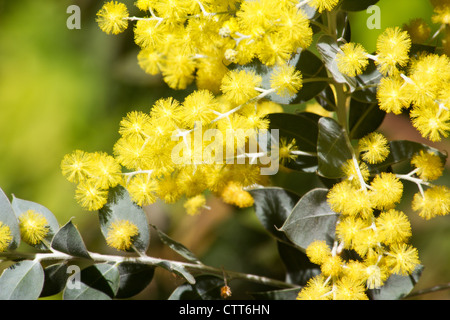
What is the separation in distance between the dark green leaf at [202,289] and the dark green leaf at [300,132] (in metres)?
0.24

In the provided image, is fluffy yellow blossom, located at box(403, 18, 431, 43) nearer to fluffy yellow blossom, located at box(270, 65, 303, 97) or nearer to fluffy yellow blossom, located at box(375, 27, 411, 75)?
fluffy yellow blossom, located at box(375, 27, 411, 75)

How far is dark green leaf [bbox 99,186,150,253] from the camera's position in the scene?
0.68 meters

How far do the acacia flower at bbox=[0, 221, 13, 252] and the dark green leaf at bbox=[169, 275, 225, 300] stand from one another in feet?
0.89

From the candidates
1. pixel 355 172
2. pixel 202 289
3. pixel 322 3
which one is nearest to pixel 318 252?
pixel 355 172

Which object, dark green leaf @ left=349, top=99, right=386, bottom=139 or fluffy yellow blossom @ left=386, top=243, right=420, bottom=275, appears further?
dark green leaf @ left=349, top=99, right=386, bottom=139

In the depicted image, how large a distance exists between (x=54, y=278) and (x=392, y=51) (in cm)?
61

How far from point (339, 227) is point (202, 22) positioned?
1.18 feet

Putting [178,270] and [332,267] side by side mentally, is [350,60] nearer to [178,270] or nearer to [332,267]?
[332,267]

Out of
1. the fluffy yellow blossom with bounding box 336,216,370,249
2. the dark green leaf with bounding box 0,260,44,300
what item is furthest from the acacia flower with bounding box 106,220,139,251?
the fluffy yellow blossom with bounding box 336,216,370,249

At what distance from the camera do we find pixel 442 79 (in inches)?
22.4

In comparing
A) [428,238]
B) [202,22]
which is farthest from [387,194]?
[428,238]

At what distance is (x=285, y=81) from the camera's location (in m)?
0.60

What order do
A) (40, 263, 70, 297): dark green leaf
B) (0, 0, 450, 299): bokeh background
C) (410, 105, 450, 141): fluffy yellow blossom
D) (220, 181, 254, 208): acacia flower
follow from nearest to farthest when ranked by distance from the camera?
(410, 105, 450, 141): fluffy yellow blossom → (40, 263, 70, 297): dark green leaf → (220, 181, 254, 208): acacia flower → (0, 0, 450, 299): bokeh background

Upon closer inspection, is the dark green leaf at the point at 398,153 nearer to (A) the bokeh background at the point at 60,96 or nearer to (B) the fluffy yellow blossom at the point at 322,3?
(B) the fluffy yellow blossom at the point at 322,3
